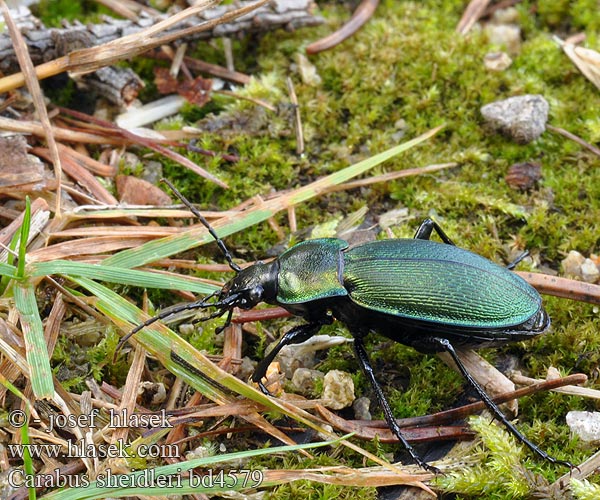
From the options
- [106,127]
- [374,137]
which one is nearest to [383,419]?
[374,137]

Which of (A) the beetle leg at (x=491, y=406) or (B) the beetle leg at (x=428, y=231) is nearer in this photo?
(A) the beetle leg at (x=491, y=406)

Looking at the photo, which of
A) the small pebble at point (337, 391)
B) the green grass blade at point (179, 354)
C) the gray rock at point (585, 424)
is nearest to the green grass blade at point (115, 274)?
the green grass blade at point (179, 354)

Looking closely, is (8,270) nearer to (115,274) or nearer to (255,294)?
(115,274)

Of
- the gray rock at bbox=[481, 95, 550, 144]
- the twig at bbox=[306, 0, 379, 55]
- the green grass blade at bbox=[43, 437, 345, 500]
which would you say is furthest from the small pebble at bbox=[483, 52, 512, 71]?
the green grass blade at bbox=[43, 437, 345, 500]

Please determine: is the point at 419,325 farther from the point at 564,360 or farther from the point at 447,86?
the point at 447,86

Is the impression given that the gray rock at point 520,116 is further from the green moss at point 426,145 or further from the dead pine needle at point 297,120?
the dead pine needle at point 297,120

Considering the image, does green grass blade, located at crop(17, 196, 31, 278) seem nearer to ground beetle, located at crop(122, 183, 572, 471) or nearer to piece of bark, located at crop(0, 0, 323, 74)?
ground beetle, located at crop(122, 183, 572, 471)

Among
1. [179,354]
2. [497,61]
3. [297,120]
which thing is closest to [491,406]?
[179,354]
